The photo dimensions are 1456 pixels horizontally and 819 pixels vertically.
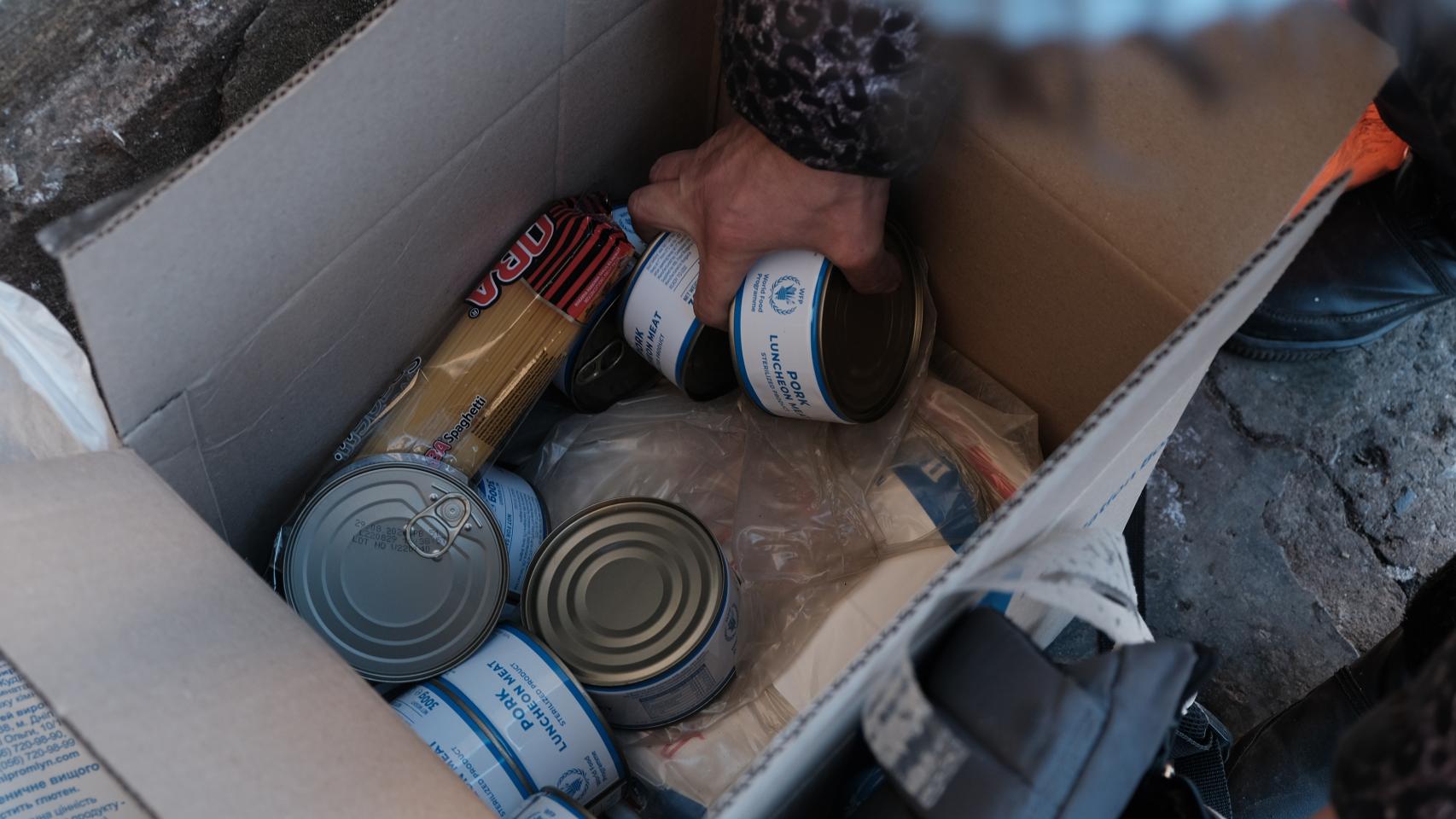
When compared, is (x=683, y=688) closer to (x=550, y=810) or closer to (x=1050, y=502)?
(x=550, y=810)

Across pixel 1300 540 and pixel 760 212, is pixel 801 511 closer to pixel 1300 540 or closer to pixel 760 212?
pixel 760 212

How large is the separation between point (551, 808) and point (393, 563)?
37cm

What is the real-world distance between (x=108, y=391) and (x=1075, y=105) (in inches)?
34.9

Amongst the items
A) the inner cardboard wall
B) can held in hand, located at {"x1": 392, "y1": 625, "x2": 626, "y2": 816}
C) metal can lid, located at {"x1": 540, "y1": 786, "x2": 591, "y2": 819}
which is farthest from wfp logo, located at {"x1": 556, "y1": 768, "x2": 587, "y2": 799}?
the inner cardboard wall

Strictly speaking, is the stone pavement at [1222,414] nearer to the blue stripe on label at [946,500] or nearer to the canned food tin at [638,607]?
the blue stripe on label at [946,500]

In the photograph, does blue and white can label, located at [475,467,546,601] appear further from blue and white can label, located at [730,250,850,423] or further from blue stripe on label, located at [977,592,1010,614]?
blue stripe on label, located at [977,592,1010,614]

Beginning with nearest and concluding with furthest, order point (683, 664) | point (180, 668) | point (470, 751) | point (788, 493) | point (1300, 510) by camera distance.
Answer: point (180, 668) → point (470, 751) → point (683, 664) → point (788, 493) → point (1300, 510)

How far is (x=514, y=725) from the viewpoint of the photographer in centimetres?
101

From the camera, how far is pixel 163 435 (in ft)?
3.14

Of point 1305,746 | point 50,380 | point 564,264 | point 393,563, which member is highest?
point 50,380

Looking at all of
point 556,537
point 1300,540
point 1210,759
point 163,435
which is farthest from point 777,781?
point 1300,540

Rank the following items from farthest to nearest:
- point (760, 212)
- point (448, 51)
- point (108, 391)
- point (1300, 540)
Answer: point (1300, 540) → point (760, 212) → point (448, 51) → point (108, 391)

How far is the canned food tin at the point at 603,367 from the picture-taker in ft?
4.31

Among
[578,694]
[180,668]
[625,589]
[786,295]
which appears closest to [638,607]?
[625,589]
